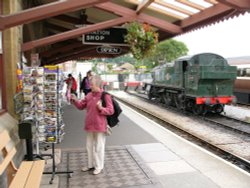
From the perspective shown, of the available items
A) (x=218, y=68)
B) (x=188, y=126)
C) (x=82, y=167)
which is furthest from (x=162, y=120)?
(x=82, y=167)

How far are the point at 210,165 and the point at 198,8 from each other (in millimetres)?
4836

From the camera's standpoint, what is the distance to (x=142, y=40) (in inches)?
288

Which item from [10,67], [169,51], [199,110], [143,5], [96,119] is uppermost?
[169,51]

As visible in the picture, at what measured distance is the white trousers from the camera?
4.90 m

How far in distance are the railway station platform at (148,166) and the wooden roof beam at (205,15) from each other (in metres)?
3.54

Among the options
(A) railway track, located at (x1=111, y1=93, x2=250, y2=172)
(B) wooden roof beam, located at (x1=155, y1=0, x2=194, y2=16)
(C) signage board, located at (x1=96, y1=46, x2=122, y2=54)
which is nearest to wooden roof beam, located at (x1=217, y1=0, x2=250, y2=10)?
(B) wooden roof beam, located at (x1=155, y1=0, x2=194, y2=16)

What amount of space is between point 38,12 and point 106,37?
4710mm

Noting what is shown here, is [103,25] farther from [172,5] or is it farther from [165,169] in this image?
[165,169]

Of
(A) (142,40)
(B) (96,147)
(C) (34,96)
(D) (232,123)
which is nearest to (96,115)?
(B) (96,147)

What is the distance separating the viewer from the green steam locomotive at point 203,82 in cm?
1313

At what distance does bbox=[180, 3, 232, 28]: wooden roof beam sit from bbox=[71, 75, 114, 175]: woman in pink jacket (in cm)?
455

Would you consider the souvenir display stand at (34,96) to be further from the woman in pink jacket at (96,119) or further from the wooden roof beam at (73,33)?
the wooden roof beam at (73,33)

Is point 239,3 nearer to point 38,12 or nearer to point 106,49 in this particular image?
point 38,12

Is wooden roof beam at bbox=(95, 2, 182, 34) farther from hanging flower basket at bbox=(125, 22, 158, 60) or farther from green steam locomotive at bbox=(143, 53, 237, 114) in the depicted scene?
green steam locomotive at bbox=(143, 53, 237, 114)
